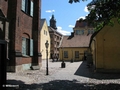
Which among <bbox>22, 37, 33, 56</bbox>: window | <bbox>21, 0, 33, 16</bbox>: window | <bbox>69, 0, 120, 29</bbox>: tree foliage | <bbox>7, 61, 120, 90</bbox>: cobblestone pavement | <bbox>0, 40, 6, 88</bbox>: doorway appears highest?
<bbox>21, 0, 33, 16</bbox>: window

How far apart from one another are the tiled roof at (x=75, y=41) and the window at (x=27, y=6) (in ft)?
94.4

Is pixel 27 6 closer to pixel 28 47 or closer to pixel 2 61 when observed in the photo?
pixel 28 47

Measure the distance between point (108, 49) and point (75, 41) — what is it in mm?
33059

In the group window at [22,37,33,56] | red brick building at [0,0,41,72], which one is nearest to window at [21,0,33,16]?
red brick building at [0,0,41,72]

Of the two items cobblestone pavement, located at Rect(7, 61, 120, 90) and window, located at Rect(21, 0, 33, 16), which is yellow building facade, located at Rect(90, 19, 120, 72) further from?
window, located at Rect(21, 0, 33, 16)

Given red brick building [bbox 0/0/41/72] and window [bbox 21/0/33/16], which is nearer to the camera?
red brick building [bbox 0/0/41/72]

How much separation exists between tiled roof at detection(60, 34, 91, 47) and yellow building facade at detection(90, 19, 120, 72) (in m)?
31.1

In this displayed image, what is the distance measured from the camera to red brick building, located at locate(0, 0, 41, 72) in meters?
16.8

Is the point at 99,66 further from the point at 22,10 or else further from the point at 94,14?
the point at 22,10

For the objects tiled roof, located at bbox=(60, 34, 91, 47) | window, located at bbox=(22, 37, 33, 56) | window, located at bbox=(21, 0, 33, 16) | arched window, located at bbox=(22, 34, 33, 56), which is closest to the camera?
window, located at bbox=(21, 0, 33, 16)

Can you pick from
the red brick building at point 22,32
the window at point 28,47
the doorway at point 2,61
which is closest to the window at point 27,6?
the red brick building at point 22,32

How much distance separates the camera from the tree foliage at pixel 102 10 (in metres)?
10.6

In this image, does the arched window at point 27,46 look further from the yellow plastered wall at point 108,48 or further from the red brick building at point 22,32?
the yellow plastered wall at point 108,48

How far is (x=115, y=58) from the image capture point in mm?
17078
